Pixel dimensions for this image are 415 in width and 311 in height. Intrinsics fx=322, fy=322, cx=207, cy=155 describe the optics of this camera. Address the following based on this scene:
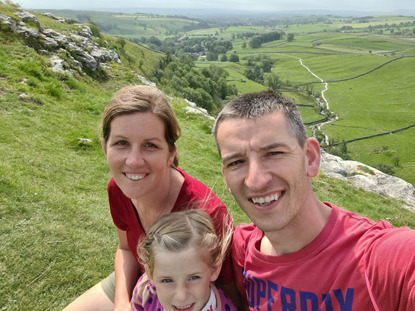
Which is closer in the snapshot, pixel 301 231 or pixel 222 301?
pixel 301 231

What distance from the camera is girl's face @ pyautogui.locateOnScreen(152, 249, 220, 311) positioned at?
2.97 meters

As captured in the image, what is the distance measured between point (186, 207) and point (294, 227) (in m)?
1.20

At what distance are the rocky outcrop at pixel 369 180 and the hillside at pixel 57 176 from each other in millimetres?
2394

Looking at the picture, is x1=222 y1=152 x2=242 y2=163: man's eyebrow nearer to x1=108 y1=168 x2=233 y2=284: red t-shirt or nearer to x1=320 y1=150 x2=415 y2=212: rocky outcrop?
x1=108 y1=168 x2=233 y2=284: red t-shirt

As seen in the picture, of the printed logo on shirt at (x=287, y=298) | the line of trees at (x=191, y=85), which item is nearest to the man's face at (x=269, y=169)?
the printed logo on shirt at (x=287, y=298)

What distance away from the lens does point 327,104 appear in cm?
12594

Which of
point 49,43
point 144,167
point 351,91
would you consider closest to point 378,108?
point 351,91

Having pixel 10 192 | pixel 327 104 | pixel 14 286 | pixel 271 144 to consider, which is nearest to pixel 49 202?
pixel 10 192

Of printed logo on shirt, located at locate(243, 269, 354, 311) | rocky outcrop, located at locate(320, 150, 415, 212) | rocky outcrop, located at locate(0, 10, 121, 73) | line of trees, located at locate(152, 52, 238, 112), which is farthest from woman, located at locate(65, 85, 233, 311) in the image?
line of trees, located at locate(152, 52, 238, 112)

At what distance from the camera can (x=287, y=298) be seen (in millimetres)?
2707

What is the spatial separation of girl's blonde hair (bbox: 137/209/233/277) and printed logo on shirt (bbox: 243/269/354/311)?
38cm

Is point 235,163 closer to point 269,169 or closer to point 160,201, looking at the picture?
point 269,169

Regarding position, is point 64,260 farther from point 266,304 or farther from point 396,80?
point 396,80

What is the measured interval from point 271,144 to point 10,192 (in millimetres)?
6909
